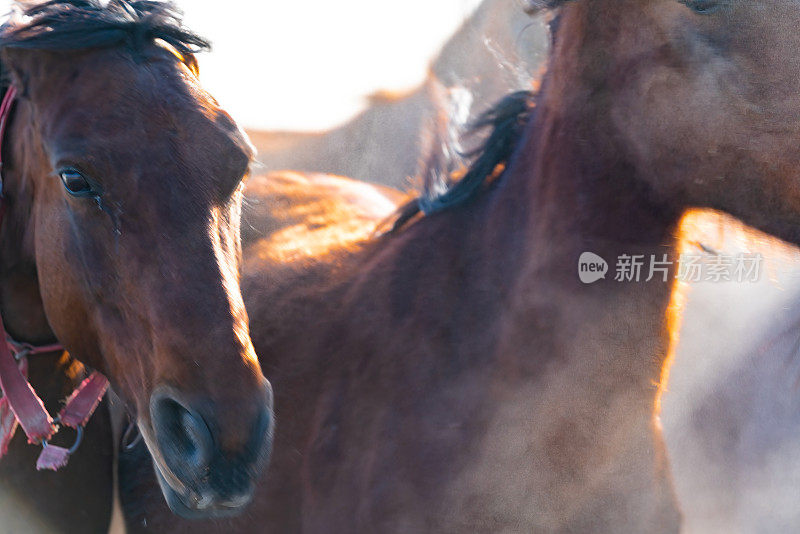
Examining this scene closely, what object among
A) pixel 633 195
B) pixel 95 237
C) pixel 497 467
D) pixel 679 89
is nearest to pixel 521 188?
pixel 633 195

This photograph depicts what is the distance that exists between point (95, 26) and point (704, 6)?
46.7 inches

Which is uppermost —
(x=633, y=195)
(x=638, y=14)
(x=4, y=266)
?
(x=638, y=14)

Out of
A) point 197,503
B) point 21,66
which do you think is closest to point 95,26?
point 21,66

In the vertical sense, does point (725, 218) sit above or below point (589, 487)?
above

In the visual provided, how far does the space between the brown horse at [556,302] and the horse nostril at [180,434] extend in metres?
0.60

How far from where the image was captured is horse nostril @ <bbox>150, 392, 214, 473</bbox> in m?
1.29

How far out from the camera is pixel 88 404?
168 cm

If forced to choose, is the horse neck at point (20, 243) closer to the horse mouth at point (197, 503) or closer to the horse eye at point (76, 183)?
the horse eye at point (76, 183)

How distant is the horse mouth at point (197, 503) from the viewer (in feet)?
4.39

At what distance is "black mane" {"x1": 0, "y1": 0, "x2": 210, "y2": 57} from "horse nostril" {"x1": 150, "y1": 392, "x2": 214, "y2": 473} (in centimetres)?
70

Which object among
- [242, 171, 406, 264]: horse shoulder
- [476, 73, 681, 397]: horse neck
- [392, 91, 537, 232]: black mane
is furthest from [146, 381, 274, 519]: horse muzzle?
[242, 171, 406, 264]: horse shoulder

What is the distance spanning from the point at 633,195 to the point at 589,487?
648 millimetres

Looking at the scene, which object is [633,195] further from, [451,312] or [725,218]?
[451,312]

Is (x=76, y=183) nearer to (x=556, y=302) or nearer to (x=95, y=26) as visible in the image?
(x=95, y=26)
